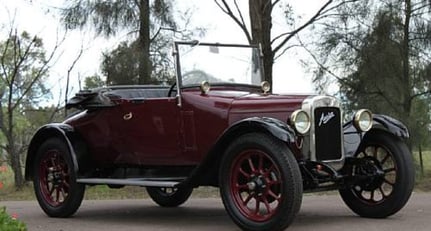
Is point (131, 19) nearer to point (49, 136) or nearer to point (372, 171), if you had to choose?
point (49, 136)

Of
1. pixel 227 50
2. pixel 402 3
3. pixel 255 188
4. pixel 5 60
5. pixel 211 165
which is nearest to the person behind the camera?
pixel 255 188

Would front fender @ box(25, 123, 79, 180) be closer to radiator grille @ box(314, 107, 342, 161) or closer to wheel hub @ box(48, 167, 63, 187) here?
wheel hub @ box(48, 167, 63, 187)

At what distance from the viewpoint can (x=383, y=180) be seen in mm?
7641

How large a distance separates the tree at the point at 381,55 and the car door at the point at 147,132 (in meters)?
6.15

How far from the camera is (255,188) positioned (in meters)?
6.66

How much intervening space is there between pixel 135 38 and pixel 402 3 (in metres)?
5.09

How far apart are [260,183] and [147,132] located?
1932 mm

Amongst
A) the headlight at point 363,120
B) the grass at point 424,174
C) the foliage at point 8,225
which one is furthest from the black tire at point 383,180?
the grass at point 424,174

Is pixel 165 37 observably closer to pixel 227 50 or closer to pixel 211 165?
pixel 227 50

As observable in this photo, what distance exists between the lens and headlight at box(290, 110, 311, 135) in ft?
22.2

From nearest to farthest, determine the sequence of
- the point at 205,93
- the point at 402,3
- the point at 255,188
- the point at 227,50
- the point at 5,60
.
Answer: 1. the point at 255,188
2. the point at 205,93
3. the point at 227,50
4. the point at 402,3
5. the point at 5,60

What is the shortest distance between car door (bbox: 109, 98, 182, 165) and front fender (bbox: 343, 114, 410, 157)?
1.88m

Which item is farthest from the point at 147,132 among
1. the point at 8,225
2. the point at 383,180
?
the point at 8,225

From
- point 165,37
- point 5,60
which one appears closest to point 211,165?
point 165,37
